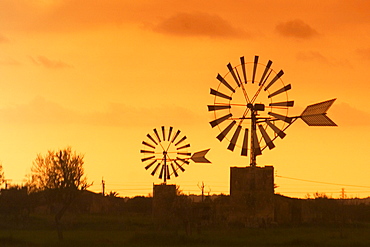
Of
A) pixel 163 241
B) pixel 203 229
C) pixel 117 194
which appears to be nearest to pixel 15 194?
pixel 203 229

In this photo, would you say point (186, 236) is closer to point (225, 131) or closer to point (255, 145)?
point (255, 145)

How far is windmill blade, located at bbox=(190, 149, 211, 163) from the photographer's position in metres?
76.4

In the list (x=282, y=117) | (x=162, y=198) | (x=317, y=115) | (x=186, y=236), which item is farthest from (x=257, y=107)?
(x=162, y=198)

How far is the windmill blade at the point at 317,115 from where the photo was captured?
58.1 metres

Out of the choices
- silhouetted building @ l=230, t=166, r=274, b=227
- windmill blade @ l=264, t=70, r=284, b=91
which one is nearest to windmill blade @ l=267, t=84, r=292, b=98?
windmill blade @ l=264, t=70, r=284, b=91

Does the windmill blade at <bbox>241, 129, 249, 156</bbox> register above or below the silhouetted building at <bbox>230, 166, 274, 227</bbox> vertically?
above


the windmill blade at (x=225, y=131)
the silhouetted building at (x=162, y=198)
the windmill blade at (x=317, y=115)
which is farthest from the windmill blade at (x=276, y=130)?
the silhouetted building at (x=162, y=198)

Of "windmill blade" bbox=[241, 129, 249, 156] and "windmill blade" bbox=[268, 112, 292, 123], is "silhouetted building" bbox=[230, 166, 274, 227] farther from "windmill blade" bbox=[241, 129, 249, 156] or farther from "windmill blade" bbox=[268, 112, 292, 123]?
"windmill blade" bbox=[268, 112, 292, 123]

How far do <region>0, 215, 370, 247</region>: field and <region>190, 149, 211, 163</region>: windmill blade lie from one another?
30.3 ft

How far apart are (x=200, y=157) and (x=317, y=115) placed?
786 inches

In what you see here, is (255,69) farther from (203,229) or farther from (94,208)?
(94,208)

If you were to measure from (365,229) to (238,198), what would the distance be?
28.4 ft

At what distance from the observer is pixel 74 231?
64.6 metres

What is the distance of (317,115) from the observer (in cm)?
5931
